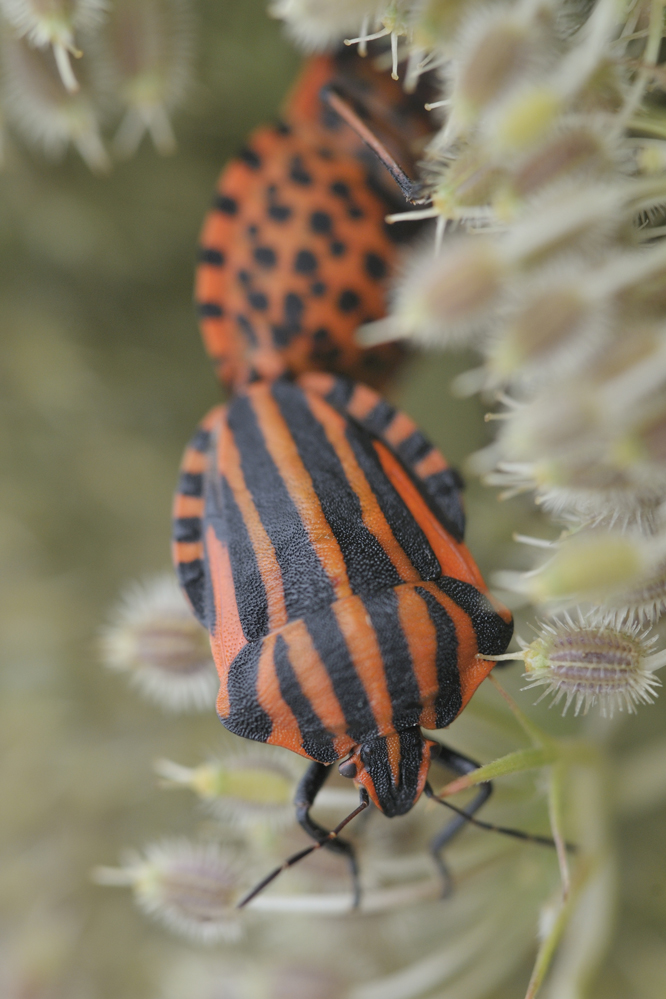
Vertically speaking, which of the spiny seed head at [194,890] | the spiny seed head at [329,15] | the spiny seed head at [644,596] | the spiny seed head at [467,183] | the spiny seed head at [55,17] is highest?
the spiny seed head at [55,17]

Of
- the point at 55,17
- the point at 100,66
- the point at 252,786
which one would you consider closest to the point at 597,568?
the point at 252,786

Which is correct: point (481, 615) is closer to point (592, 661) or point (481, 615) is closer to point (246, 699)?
point (592, 661)

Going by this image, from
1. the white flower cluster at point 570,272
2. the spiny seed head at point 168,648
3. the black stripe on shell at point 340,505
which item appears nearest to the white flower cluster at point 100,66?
the white flower cluster at point 570,272

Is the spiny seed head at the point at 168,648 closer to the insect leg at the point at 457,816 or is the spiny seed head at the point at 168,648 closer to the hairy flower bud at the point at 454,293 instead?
the insect leg at the point at 457,816

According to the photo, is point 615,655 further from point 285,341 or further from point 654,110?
point 285,341

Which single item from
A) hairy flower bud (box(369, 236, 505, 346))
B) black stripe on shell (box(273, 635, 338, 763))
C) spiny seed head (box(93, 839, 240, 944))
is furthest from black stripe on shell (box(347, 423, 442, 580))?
spiny seed head (box(93, 839, 240, 944))

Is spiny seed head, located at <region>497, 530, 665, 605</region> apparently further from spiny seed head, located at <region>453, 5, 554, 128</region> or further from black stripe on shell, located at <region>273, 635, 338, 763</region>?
spiny seed head, located at <region>453, 5, 554, 128</region>
